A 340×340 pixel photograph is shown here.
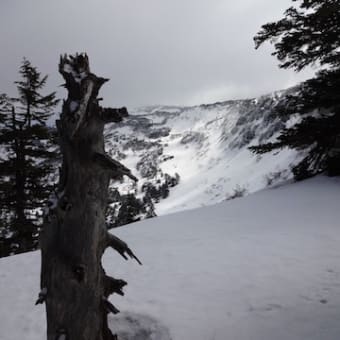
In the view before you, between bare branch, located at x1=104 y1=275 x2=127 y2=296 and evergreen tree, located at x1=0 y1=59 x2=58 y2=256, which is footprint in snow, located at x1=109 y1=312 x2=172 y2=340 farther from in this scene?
evergreen tree, located at x1=0 y1=59 x2=58 y2=256

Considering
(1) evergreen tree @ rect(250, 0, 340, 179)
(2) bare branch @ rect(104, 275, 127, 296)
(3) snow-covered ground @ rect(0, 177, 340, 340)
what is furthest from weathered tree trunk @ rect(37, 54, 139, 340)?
(1) evergreen tree @ rect(250, 0, 340, 179)

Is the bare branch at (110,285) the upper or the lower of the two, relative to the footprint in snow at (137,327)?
upper

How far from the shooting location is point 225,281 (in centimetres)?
525

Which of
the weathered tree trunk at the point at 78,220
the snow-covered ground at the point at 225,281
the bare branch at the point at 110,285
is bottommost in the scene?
the snow-covered ground at the point at 225,281

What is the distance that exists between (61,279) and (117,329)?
2.11 metres

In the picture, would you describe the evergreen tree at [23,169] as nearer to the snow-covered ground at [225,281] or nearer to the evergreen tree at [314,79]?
the snow-covered ground at [225,281]

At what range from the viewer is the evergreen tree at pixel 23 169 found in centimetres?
1310

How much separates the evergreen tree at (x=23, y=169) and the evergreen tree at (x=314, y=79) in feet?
34.4

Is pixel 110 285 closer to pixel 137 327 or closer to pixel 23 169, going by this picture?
pixel 137 327

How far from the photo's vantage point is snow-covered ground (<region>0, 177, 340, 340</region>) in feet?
12.7

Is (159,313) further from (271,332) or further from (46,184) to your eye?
(46,184)

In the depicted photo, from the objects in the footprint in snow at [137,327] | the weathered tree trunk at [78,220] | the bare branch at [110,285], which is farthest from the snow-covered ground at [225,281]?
the weathered tree trunk at [78,220]

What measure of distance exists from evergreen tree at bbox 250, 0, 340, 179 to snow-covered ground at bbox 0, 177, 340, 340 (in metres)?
3.24

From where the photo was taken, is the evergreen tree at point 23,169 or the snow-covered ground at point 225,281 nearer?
the snow-covered ground at point 225,281
